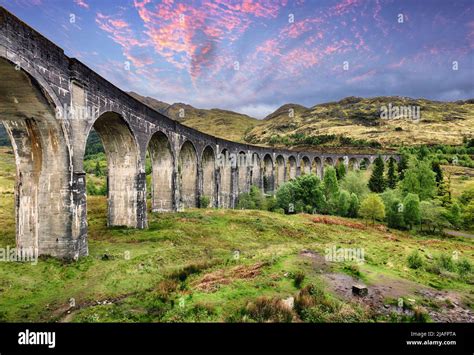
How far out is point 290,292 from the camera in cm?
1250

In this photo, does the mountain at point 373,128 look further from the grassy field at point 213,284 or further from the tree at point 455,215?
the grassy field at point 213,284

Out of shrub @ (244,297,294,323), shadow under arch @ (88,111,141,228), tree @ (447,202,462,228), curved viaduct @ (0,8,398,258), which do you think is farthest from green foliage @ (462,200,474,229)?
shadow under arch @ (88,111,141,228)

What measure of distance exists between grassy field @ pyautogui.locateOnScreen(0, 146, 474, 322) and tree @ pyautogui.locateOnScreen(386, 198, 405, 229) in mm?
19009

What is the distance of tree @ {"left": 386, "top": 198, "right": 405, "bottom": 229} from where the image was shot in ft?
131

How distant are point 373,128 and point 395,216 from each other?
4790 inches

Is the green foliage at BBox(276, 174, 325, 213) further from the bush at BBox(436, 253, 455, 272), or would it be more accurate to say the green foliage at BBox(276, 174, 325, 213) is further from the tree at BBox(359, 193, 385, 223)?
the bush at BBox(436, 253, 455, 272)

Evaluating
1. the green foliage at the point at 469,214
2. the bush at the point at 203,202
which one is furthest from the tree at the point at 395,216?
the bush at the point at 203,202

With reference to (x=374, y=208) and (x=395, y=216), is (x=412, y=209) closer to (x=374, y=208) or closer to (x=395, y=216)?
(x=395, y=216)

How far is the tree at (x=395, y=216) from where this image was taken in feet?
131

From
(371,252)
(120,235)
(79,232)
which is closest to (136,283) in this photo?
(79,232)

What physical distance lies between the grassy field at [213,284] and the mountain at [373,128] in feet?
293

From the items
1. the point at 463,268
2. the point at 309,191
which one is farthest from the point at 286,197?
the point at 463,268

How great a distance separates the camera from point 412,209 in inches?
1512

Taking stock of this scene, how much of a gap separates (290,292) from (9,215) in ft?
83.4
